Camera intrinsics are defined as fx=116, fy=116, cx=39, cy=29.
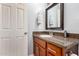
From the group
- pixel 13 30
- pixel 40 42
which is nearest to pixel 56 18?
pixel 40 42

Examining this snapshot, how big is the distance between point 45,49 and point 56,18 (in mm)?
367

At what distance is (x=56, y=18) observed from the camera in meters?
1.28

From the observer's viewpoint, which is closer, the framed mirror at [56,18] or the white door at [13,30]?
the white door at [13,30]

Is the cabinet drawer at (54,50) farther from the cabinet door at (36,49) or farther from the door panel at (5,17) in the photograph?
the door panel at (5,17)

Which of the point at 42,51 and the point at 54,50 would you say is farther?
the point at 42,51

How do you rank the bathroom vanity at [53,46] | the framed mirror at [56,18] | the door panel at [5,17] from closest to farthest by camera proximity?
the bathroom vanity at [53,46] → the door panel at [5,17] → the framed mirror at [56,18]

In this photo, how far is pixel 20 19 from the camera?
45.3 inches

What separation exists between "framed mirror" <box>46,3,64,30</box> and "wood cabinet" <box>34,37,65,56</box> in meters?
0.18

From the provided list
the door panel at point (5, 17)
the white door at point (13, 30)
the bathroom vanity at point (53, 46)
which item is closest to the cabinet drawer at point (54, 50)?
the bathroom vanity at point (53, 46)

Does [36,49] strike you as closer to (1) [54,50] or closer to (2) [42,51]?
(2) [42,51]

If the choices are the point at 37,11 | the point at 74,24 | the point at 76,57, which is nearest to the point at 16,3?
the point at 37,11

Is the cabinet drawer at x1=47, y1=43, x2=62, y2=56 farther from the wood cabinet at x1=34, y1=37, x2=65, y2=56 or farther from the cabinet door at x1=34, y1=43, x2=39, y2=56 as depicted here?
the cabinet door at x1=34, y1=43, x2=39, y2=56

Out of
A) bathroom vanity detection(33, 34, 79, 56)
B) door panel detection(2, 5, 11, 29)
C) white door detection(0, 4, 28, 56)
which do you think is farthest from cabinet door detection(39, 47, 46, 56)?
door panel detection(2, 5, 11, 29)

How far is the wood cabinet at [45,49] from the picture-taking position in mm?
1026
